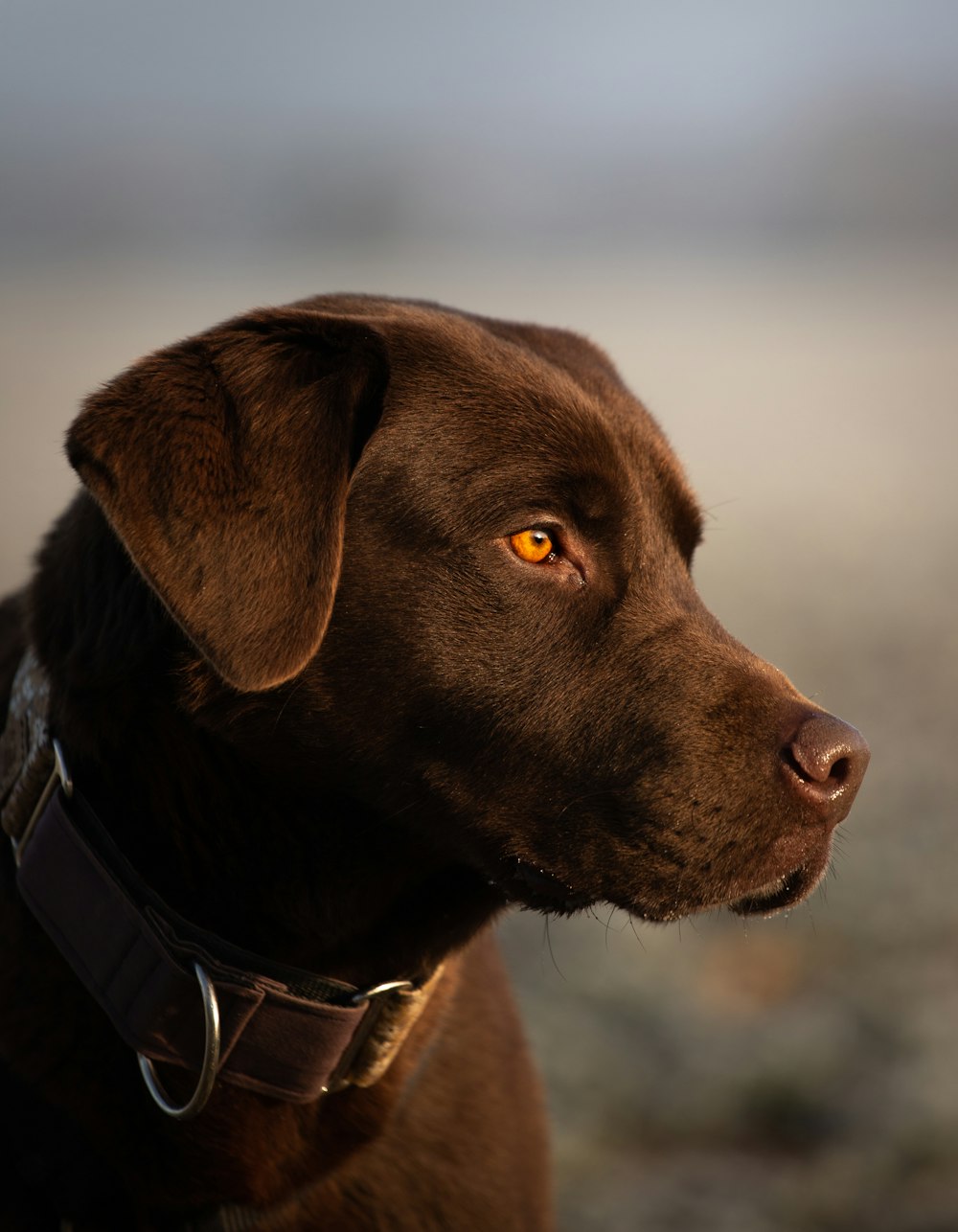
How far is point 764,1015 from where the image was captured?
4.48 meters

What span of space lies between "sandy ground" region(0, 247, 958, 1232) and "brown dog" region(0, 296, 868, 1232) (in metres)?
0.59

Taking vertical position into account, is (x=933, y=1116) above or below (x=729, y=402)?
above

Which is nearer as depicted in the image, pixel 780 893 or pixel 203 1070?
pixel 203 1070

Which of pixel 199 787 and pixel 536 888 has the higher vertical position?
pixel 199 787

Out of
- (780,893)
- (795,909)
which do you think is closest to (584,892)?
(780,893)

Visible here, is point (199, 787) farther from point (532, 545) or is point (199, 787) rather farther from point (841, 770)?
point (841, 770)

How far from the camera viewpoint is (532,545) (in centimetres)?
235

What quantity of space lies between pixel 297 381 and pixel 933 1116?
2.70m

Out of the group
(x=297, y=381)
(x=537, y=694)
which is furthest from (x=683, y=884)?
(x=297, y=381)

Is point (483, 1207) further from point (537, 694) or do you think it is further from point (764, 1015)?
point (764, 1015)

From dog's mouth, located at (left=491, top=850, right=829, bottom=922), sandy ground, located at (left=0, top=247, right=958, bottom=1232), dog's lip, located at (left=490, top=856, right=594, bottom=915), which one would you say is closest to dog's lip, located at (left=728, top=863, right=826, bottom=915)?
dog's mouth, located at (left=491, top=850, right=829, bottom=922)

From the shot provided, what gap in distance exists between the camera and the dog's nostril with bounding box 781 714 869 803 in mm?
2250

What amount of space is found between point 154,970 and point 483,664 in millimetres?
666

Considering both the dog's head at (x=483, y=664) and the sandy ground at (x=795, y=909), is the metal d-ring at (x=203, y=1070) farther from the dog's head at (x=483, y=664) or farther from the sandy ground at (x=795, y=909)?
the sandy ground at (x=795, y=909)
